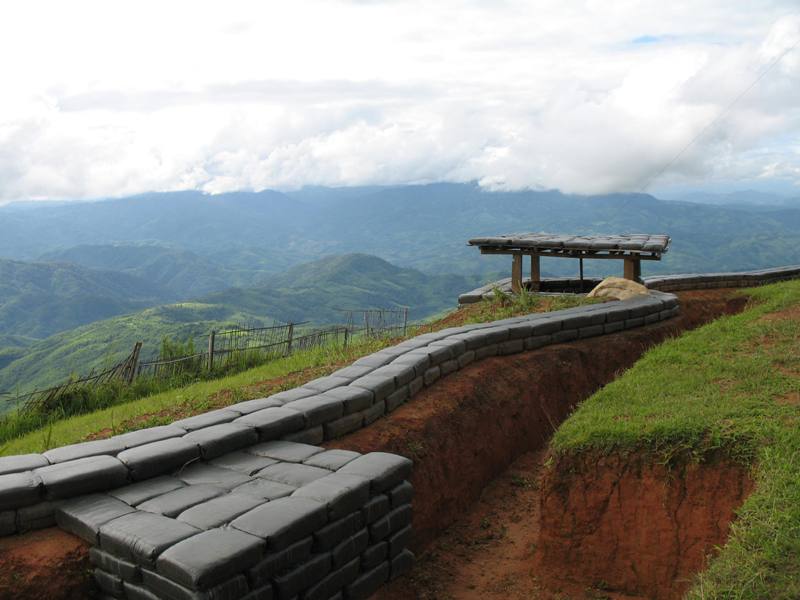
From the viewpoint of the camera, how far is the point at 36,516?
4.21 meters

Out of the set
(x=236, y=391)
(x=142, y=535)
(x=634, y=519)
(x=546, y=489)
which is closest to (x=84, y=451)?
(x=142, y=535)

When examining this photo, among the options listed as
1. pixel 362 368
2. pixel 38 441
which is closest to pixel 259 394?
pixel 362 368

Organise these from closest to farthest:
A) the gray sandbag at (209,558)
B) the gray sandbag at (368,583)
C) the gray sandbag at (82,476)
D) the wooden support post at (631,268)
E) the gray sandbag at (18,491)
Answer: the gray sandbag at (209,558) → the gray sandbag at (18,491) → the gray sandbag at (82,476) → the gray sandbag at (368,583) → the wooden support post at (631,268)

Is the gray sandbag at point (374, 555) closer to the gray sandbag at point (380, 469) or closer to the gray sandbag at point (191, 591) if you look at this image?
the gray sandbag at point (380, 469)

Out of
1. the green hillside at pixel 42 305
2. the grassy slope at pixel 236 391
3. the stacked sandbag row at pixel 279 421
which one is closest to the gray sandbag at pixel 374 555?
the stacked sandbag row at pixel 279 421

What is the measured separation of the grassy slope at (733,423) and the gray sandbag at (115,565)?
126 inches

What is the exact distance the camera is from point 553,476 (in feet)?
19.1

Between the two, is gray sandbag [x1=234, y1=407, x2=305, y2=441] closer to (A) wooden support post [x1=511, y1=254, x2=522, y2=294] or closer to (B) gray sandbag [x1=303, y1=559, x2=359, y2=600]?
(B) gray sandbag [x1=303, y1=559, x2=359, y2=600]

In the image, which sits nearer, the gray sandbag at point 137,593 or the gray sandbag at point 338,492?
the gray sandbag at point 137,593

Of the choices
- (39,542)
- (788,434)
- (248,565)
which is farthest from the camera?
(788,434)

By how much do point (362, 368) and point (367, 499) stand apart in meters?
2.77

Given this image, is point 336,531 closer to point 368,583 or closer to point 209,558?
point 368,583

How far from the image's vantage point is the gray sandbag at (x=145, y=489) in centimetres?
435

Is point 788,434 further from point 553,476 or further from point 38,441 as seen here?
point 38,441
